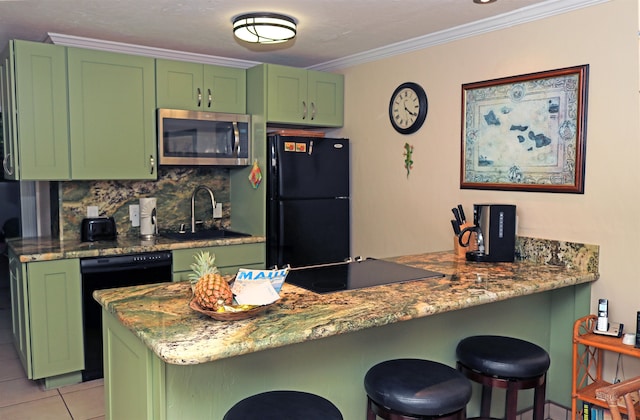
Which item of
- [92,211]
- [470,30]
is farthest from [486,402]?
[92,211]

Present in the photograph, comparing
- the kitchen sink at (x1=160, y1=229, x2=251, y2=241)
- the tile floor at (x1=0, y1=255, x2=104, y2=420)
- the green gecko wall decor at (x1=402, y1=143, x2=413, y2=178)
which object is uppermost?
the green gecko wall decor at (x1=402, y1=143, x2=413, y2=178)

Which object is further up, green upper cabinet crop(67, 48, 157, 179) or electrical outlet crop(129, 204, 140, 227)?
green upper cabinet crop(67, 48, 157, 179)

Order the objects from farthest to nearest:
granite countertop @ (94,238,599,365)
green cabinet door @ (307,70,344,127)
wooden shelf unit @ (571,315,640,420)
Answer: green cabinet door @ (307,70,344,127) < wooden shelf unit @ (571,315,640,420) < granite countertop @ (94,238,599,365)

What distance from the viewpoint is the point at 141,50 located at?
12.7 feet

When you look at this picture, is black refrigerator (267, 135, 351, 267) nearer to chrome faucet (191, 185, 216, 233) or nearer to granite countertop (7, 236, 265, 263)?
granite countertop (7, 236, 265, 263)

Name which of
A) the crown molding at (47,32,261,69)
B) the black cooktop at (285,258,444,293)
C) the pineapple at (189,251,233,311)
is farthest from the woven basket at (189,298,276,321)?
the crown molding at (47,32,261,69)

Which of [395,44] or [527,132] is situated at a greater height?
[395,44]

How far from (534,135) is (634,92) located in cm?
55

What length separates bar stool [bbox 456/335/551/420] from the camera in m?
2.13

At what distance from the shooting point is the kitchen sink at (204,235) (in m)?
3.95

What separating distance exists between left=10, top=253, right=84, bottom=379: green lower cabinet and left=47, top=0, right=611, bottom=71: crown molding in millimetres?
1524

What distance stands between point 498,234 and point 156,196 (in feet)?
8.57

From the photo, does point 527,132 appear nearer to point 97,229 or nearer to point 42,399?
point 97,229

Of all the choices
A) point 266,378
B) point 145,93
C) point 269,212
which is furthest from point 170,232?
point 266,378
